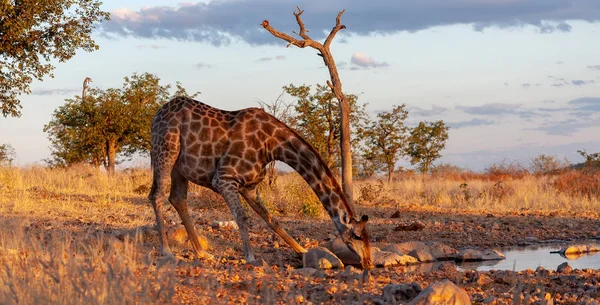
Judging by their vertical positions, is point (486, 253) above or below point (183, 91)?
below

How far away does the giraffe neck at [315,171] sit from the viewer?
33.9ft

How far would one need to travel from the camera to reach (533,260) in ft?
38.9

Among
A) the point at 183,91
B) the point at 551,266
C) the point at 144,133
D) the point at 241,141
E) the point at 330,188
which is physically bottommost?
the point at 551,266

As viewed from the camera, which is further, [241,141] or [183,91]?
[183,91]

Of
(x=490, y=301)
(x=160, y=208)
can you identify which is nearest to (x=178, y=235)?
(x=160, y=208)

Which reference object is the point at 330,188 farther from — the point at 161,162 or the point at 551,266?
the point at 551,266

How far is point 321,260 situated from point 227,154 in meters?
2.00

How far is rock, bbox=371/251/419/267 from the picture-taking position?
10.9 meters

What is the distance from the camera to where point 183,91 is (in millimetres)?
37000

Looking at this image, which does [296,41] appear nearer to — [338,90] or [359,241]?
[338,90]

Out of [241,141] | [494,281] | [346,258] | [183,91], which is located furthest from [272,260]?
[183,91]

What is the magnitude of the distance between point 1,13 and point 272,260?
1457 centimetres

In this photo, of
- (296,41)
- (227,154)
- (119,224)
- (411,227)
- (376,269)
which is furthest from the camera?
(296,41)

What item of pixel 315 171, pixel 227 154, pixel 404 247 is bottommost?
pixel 404 247
